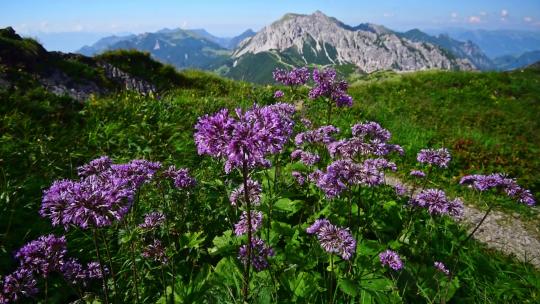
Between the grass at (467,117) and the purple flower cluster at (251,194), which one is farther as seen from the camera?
the grass at (467,117)

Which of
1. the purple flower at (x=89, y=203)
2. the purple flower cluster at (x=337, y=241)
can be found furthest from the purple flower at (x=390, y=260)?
the purple flower at (x=89, y=203)

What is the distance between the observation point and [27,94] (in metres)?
13.0

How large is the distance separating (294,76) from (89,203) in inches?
245

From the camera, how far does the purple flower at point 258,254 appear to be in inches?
197

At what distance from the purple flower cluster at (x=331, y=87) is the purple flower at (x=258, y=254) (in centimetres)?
400

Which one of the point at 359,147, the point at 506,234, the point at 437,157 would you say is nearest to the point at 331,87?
the point at 359,147

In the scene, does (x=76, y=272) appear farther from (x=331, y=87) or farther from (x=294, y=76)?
(x=294, y=76)

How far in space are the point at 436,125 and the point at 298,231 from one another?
16424 mm

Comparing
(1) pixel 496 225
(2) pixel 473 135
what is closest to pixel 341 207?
(1) pixel 496 225

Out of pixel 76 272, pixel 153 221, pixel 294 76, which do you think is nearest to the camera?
pixel 76 272

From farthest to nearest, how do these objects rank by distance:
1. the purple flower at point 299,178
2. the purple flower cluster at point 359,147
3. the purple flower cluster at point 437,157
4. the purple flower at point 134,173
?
the purple flower at point 299,178 < the purple flower cluster at point 437,157 < the purple flower cluster at point 359,147 < the purple flower at point 134,173

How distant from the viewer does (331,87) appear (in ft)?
26.7

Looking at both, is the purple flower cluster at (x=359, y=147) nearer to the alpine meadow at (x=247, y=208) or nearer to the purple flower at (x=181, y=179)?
the alpine meadow at (x=247, y=208)

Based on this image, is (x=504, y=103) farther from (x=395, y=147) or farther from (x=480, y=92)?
(x=395, y=147)
